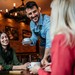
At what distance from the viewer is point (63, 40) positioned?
81cm

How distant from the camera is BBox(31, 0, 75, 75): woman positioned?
804mm

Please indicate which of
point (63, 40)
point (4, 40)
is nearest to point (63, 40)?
point (63, 40)

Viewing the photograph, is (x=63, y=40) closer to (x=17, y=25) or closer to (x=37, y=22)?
(x=37, y=22)

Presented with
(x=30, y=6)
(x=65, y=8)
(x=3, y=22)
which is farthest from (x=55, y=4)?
(x=3, y=22)

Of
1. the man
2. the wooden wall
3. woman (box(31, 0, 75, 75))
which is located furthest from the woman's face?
the wooden wall

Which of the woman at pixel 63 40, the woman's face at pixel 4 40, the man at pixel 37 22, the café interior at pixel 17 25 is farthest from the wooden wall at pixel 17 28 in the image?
the woman at pixel 63 40

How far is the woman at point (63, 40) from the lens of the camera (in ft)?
2.64

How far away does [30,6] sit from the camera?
2.58 meters

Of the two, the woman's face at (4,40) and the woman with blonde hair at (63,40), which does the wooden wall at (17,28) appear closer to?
the woman's face at (4,40)

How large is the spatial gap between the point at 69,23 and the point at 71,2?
0.31ft

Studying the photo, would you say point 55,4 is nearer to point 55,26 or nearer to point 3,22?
point 55,26

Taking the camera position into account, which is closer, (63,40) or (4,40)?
(63,40)

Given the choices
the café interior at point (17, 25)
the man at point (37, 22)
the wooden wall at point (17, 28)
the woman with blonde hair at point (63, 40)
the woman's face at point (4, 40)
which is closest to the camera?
the woman with blonde hair at point (63, 40)

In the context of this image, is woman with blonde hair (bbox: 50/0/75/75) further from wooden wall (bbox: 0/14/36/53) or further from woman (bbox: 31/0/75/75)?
wooden wall (bbox: 0/14/36/53)
